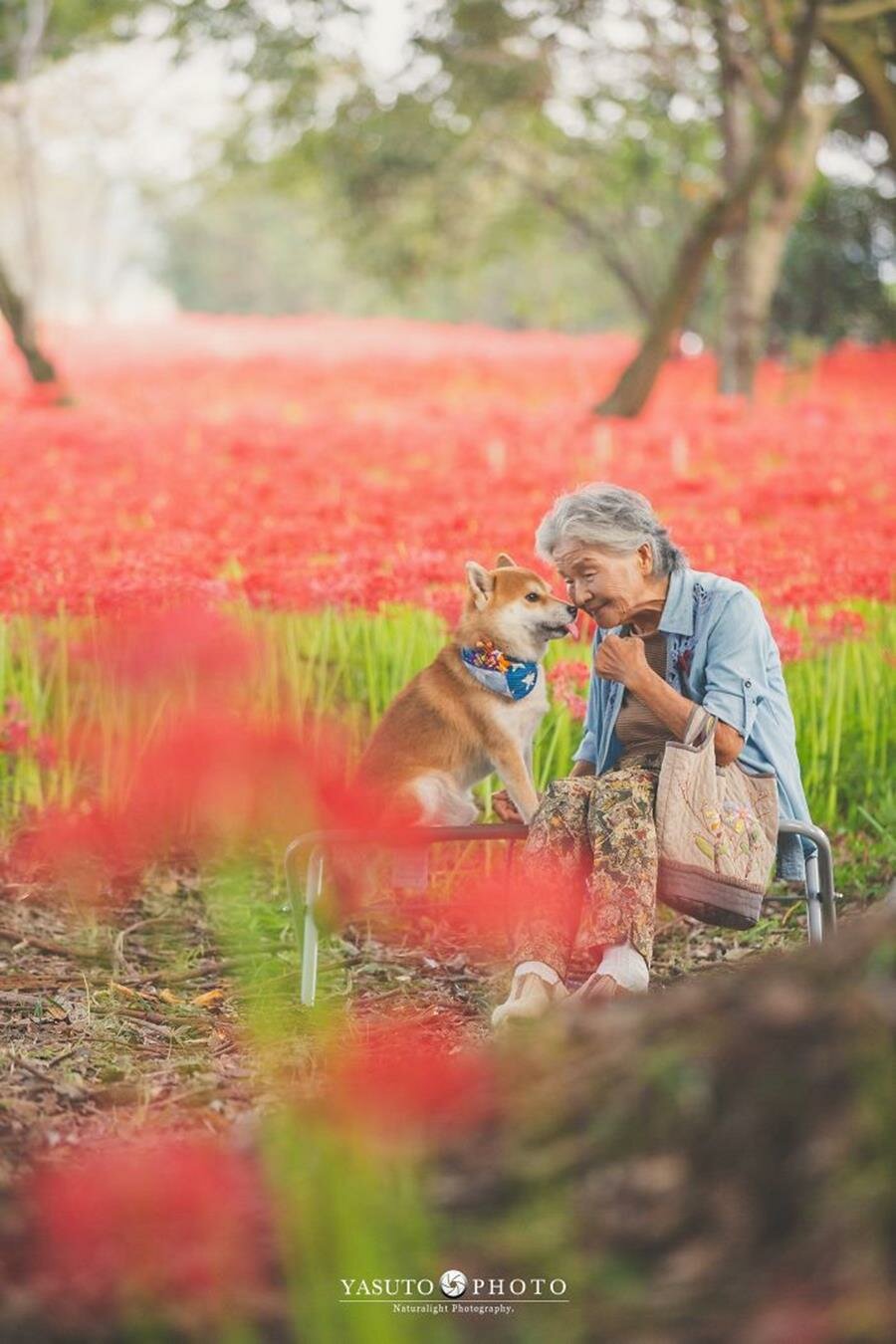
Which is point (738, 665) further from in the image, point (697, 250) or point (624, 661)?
point (697, 250)

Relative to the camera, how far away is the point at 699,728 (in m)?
4.08

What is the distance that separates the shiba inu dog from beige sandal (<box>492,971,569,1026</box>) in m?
0.74

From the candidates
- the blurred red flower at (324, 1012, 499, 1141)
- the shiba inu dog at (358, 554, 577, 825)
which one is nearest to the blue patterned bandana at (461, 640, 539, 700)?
the shiba inu dog at (358, 554, 577, 825)

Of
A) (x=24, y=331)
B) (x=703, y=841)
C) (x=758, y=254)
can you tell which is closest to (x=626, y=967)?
(x=703, y=841)

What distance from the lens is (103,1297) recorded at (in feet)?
7.34

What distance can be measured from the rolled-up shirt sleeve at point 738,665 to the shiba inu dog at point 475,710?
500mm

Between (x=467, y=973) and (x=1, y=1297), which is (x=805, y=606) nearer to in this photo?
(x=467, y=973)

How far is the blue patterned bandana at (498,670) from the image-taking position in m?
4.71

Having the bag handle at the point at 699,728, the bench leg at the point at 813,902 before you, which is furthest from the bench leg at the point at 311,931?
the bench leg at the point at 813,902

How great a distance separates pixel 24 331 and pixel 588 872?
462 inches

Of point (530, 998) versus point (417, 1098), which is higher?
point (417, 1098)

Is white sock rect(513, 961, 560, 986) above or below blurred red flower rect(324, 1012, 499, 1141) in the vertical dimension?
below

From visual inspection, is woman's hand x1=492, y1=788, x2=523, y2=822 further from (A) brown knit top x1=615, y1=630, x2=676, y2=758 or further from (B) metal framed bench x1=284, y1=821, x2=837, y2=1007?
(A) brown knit top x1=615, y1=630, x2=676, y2=758

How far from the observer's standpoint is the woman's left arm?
4086 mm
